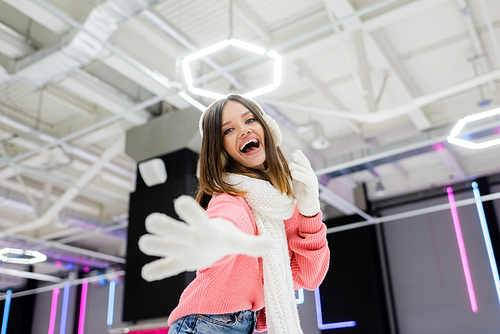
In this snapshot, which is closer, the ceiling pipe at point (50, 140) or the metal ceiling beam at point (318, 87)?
the metal ceiling beam at point (318, 87)

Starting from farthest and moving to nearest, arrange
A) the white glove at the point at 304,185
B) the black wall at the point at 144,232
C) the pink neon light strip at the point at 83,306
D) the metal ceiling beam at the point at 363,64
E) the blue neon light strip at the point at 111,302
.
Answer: the pink neon light strip at the point at 83,306, the blue neon light strip at the point at 111,302, the black wall at the point at 144,232, the metal ceiling beam at the point at 363,64, the white glove at the point at 304,185

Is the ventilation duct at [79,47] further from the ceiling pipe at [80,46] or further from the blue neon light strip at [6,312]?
the blue neon light strip at [6,312]

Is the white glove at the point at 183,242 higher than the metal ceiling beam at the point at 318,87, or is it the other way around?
the metal ceiling beam at the point at 318,87

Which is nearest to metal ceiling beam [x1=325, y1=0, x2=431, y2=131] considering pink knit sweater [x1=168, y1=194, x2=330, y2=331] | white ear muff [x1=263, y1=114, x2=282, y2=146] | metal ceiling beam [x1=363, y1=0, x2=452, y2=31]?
metal ceiling beam [x1=363, y1=0, x2=452, y2=31]

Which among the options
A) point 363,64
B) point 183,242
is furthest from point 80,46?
point 183,242

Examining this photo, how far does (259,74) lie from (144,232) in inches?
94.8

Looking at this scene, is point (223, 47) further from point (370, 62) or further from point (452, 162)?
point (452, 162)

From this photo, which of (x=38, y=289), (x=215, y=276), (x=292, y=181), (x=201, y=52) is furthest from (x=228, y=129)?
(x=38, y=289)

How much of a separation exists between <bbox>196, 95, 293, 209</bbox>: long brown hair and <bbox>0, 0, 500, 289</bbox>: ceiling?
106 inches

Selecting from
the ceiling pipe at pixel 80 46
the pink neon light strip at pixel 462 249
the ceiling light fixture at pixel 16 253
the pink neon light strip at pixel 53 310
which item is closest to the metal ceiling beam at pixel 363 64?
the ceiling pipe at pixel 80 46

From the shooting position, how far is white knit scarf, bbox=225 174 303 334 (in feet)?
3.36

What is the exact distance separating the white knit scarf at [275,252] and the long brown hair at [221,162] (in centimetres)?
3

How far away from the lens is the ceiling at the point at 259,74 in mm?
4492

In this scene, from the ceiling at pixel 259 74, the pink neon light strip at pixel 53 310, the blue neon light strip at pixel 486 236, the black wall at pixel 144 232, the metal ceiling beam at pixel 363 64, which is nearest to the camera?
the ceiling at pixel 259 74
